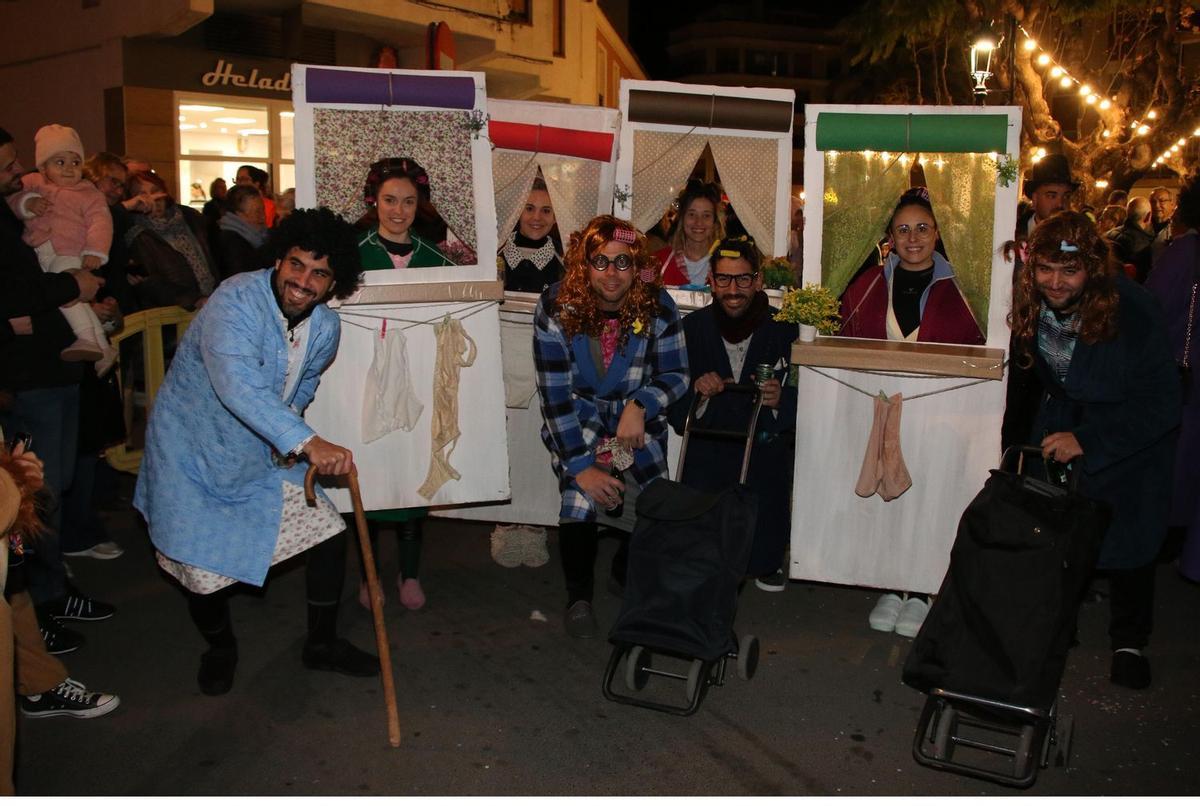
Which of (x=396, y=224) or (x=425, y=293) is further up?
(x=396, y=224)

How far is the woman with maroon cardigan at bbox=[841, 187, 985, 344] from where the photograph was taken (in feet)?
14.6

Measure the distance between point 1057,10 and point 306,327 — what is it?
12.8 metres

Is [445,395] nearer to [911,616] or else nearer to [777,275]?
[777,275]

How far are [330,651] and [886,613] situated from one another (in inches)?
93.5

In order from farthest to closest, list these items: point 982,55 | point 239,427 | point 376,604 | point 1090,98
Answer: point 1090,98, point 982,55, point 239,427, point 376,604

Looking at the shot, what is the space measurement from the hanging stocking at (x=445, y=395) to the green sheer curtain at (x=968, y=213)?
6.80 ft

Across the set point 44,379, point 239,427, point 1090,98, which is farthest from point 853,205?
point 1090,98

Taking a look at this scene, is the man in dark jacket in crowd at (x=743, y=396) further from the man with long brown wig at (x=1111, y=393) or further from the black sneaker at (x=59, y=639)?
the black sneaker at (x=59, y=639)

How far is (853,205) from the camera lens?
14.9 feet

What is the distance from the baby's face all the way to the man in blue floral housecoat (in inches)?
96.5

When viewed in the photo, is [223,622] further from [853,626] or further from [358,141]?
[853,626]

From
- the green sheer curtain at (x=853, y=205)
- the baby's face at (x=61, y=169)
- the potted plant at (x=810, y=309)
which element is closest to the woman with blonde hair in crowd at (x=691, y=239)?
the green sheer curtain at (x=853, y=205)

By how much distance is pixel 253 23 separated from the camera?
498 inches

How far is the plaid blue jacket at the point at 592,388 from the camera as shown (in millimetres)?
4422
